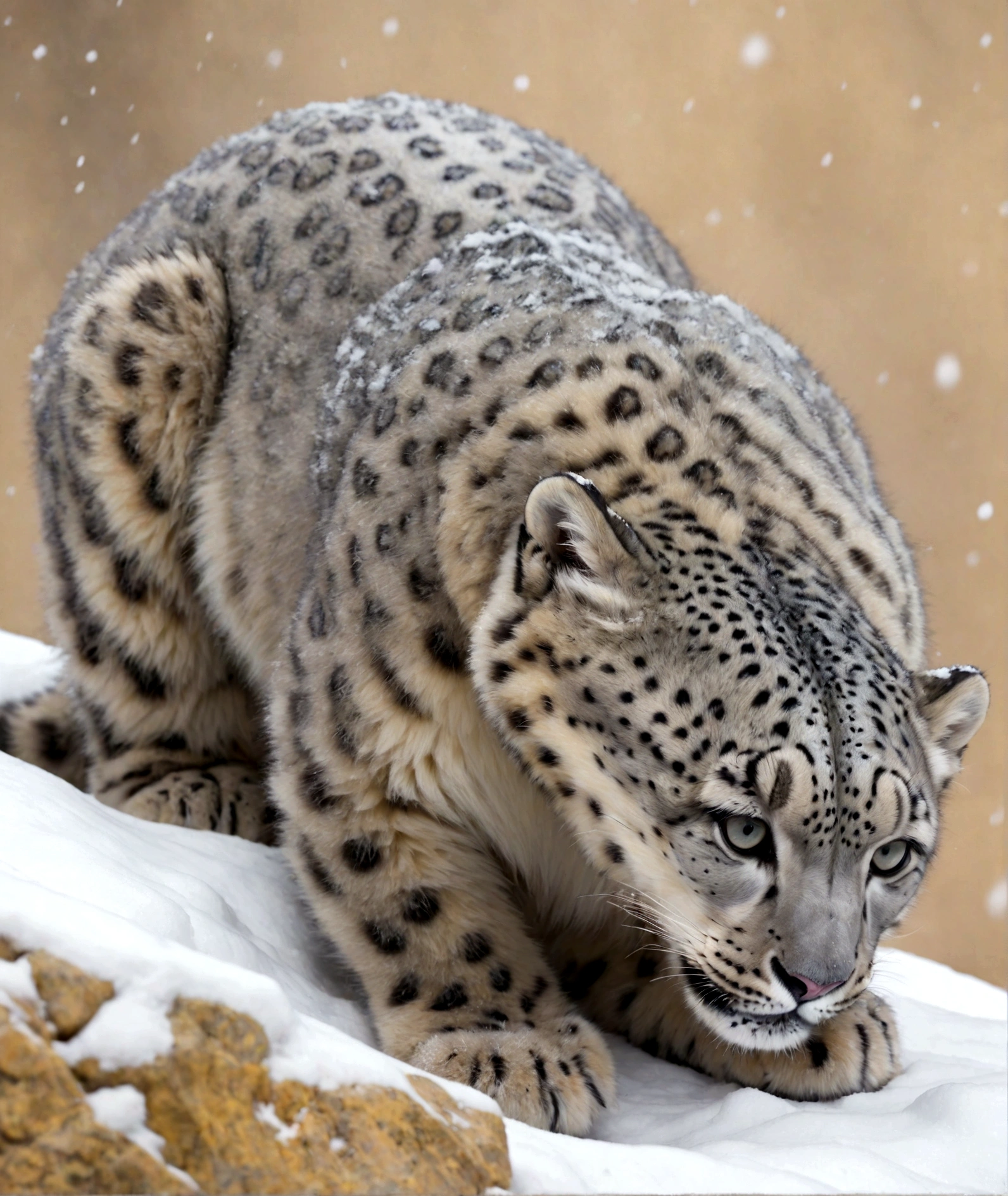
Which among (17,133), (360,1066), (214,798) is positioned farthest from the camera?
(17,133)

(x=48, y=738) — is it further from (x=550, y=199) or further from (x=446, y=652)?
(x=550, y=199)

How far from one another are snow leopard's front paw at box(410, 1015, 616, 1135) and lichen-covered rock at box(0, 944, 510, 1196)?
0.75 metres

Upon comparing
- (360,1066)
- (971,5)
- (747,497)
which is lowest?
(360,1066)

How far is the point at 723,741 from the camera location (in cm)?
238

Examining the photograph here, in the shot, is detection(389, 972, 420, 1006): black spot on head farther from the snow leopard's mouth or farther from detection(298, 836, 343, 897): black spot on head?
the snow leopard's mouth

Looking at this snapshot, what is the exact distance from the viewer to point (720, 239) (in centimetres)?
857

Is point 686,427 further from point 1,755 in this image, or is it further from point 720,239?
point 720,239

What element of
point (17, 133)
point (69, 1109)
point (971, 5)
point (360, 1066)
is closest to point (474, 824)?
point (360, 1066)

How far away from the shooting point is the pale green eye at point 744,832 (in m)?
2.38

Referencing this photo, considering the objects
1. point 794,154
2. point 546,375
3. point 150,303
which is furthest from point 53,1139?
point 794,154

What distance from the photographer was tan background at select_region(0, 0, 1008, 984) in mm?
7891

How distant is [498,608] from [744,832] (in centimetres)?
62

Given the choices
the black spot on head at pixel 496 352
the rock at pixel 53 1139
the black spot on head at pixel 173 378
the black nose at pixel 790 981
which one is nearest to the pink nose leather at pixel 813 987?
the black nose at pixel 790 981

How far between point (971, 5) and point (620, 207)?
16.8 feet
